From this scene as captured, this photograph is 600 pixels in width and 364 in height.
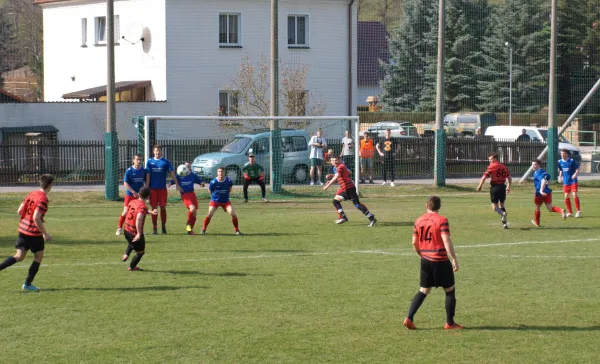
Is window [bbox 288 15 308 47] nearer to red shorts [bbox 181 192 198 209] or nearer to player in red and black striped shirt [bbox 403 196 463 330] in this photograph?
red shorts [bbox 181 192 198 209]

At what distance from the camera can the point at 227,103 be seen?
42875 millimetres

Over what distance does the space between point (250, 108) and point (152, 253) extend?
964 inches

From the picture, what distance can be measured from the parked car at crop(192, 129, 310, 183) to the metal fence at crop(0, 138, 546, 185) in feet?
3.53

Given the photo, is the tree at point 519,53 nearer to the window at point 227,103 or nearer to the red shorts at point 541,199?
the window at point 227,103

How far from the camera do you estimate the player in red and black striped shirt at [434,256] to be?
10.7 m

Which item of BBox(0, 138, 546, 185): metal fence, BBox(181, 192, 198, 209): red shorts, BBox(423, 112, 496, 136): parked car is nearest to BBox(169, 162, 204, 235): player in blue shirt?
BBox(181, 192, 198, 209): red shorts

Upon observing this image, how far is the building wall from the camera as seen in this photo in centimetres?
4194

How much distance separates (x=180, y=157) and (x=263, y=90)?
31.6ft

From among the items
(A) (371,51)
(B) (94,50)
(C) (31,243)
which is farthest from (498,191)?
(A) (371,51)

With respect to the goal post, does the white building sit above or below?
above

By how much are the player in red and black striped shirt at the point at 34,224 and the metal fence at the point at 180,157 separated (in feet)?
61.8

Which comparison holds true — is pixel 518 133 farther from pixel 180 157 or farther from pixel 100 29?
pixel 100 29

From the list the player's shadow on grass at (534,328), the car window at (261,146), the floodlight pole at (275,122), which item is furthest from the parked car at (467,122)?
the player's shadow on grass at (534,328)

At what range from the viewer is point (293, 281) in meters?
A: 14.2
